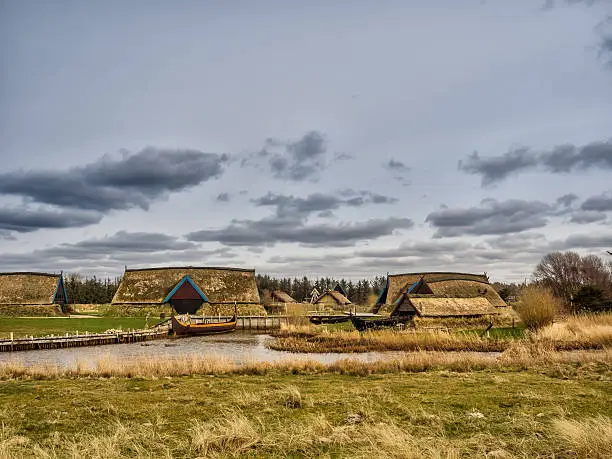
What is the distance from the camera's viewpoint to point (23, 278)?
7238 centimetres

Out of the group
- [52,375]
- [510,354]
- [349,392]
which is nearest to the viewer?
[349,392]

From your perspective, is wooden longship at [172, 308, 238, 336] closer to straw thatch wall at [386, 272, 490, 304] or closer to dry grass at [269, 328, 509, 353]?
dry grass at [269, 328, 509, 353]

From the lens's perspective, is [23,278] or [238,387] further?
[23,278]

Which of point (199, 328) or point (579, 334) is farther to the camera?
point (199, 328)

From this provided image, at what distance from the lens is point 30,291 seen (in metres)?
70.1

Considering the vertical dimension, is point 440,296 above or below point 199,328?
above

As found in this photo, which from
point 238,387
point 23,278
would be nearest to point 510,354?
point 238,387

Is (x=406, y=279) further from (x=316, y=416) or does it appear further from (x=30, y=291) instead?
(x=316, y=416)

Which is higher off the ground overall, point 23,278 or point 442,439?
point 23,278

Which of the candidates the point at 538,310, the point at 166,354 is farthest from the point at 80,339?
the point at 538,310

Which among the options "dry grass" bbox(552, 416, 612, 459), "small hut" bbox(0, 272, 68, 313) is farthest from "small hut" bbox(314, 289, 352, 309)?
"dry grass" bbox(552, 416, 612, 459)

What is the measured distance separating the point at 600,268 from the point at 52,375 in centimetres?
9387

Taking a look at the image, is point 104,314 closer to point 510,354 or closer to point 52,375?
point 52,375

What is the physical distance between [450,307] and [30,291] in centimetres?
5707
